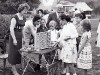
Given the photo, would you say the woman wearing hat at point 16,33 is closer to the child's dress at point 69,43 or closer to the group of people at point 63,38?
the group of people at point 63,38

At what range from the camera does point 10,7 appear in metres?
21.3

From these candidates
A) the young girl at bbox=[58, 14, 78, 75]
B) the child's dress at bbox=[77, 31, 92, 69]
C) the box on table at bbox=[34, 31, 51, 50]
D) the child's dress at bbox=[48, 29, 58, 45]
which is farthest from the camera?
the child's dress at bbox=[48, 29, 58, 45]

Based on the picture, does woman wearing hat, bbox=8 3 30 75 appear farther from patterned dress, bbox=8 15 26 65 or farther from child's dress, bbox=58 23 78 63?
child's dress, bbox=58 23 78 63

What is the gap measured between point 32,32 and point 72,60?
127 centimetres

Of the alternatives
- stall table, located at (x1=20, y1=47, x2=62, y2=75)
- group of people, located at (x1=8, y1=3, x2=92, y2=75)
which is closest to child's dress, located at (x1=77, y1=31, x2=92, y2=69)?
group of people, located at (x1=8, y1=3, x2=92, y2=75)

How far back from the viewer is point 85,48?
6.24m

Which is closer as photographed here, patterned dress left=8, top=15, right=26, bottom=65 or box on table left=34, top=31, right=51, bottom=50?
box on table left=34, top=31, right=51, bottom=50

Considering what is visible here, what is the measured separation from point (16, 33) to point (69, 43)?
4.82ft

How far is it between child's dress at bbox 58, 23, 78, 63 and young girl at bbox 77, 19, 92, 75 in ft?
0.54

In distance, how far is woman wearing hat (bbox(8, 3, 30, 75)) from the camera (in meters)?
6.37

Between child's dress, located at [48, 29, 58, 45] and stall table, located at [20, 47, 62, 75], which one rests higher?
child's dress, located at [48, 29, 58, 45]

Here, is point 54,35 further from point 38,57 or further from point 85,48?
point 38,57

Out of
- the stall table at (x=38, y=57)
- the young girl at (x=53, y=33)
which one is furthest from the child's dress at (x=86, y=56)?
the young girl at (x=53, y=33)

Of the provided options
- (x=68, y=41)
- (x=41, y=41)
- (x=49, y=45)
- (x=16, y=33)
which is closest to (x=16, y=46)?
(x=16, y=33)
